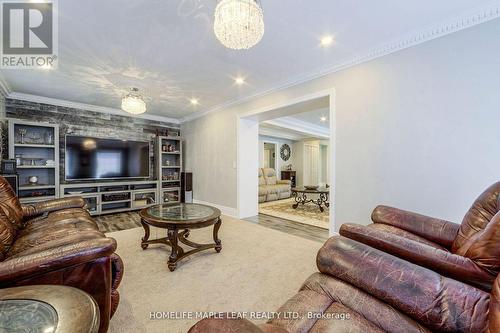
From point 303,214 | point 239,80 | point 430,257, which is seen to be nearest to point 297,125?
point 303,214

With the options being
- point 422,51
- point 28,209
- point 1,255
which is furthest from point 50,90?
point 422,51

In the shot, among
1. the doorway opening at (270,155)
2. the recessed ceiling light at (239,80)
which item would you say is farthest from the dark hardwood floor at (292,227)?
the doorway opening at (270,155)

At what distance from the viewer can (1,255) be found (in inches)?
51.2

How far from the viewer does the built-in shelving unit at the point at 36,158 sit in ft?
12.6

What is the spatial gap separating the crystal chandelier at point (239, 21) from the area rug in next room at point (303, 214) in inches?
132

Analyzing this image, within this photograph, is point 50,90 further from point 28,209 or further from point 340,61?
point 340,61

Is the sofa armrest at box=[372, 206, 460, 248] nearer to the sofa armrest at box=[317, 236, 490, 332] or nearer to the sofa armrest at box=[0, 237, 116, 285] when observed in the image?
the sofa armrest at box=[317, 236, 490, 332]

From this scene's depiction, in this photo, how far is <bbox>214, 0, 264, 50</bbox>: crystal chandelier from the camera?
4.48 ft

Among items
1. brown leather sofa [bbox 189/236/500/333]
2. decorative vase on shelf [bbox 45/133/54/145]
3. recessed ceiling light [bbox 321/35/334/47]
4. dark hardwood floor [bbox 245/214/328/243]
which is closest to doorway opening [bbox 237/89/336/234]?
dark hardwood floor [bbox 245/214/328/243]

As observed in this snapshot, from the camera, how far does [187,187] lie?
5625 millimetres

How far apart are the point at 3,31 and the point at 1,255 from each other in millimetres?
2379

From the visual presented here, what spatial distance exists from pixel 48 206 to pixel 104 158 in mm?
2538

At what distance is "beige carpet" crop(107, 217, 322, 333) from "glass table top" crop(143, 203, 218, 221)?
509 millimetres

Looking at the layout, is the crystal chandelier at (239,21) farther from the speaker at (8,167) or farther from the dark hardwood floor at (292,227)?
the speaker at (8,167)
